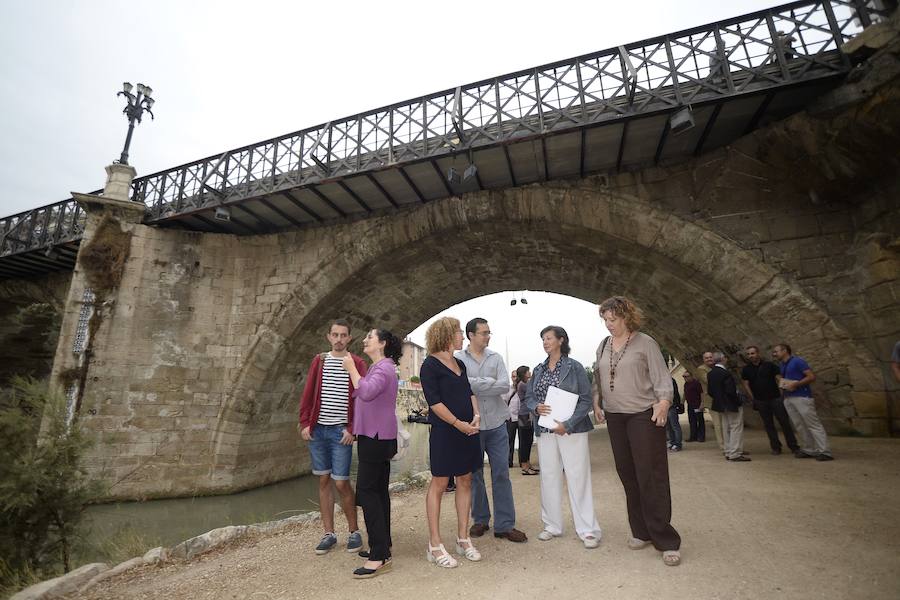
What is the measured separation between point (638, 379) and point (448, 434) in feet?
4.46

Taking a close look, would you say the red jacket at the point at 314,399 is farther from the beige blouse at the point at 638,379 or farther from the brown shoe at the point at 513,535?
the beige blouse at the point at 638,379

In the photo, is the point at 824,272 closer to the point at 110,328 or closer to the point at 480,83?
the point at 480,83

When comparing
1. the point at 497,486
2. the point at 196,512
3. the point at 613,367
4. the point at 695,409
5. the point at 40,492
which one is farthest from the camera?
the point at 695,409

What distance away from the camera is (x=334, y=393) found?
338 centimetres

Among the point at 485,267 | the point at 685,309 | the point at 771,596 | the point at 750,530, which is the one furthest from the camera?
the point at 485,267

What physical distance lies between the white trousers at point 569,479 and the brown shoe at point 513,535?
8.5 inches

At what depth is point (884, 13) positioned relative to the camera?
5.58 m

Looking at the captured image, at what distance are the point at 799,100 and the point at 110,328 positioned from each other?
14.3 metres

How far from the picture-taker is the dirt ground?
89.2 inches

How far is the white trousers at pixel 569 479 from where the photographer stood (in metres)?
3.00

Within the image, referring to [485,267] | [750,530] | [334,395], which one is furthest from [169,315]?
[750,530]

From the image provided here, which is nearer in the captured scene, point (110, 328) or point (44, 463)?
point (44, 463)

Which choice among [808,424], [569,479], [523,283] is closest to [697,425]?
[808,424]

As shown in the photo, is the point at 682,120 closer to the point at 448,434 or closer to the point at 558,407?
the point at 558,407
